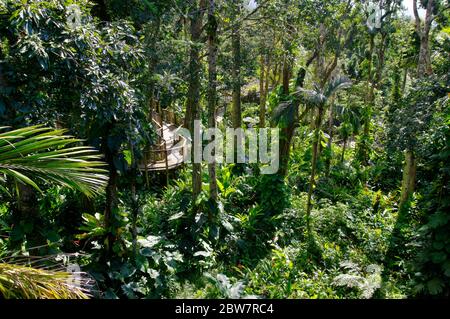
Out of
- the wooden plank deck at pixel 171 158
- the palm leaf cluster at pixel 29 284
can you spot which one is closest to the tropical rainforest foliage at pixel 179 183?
the palm leaf cluster at pixel 29 284

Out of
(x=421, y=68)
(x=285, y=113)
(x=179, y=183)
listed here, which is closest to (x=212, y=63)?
(x=285, y=113)

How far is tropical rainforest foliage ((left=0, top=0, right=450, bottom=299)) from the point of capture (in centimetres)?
385

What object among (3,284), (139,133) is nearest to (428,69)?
(139,133)

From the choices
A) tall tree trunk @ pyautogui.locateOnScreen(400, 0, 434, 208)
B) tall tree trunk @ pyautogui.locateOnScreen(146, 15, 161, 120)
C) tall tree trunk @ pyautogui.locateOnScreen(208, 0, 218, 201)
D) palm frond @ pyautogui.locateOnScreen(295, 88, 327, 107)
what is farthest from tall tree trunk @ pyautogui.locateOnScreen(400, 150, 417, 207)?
tall tree trunk @ pyautogui.locateOnScreen(146, 15, 161, 120)

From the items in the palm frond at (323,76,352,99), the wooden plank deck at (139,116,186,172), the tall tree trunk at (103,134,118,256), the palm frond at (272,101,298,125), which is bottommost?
the wooden plank deck at (139,116,186,172)

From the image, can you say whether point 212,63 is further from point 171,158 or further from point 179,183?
point 171,158

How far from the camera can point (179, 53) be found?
7.18m

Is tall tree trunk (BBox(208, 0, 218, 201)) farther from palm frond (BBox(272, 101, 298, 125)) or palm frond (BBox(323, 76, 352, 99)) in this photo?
palm frond (BBox(323, 76, 352, 99))

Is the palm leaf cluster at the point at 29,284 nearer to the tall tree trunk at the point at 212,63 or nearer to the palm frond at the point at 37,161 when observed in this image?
the palm frond at the point at 37,161

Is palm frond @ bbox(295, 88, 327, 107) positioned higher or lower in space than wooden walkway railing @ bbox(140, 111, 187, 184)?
higher

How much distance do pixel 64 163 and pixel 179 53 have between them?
192 inches

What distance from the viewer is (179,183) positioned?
33.8 ft

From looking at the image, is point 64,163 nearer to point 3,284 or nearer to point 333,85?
point 3,284

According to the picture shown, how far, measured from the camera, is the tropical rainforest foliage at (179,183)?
385 cm
